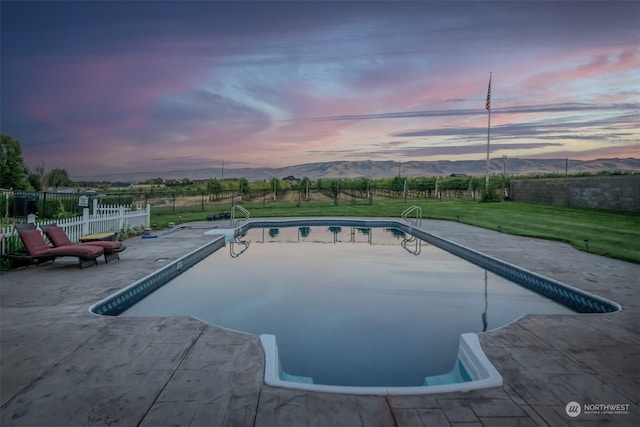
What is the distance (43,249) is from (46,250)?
6 centimetres

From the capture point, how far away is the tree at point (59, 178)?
49000 mm

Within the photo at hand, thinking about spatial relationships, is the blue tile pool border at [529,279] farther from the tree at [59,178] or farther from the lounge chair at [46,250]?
the tree at [59,178]

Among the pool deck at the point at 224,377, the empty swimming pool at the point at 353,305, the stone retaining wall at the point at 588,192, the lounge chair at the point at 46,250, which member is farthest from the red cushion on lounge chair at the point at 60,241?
the stone retaining wall at the point at 588,192

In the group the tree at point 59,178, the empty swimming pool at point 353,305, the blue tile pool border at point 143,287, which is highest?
the tree at point 59,178

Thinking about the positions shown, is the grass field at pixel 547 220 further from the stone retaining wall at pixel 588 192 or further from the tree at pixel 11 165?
the tree at pixel 11 165

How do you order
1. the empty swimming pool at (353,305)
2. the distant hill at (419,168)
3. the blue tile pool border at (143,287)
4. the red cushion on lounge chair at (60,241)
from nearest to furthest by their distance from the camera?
the empty swimming pool at (353,305), the blue tile pool border at (143,287), the red cushion on lounge chair at (60,241), the distant hill at (419,168)

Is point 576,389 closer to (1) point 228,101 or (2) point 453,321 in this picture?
(2) point 453,321

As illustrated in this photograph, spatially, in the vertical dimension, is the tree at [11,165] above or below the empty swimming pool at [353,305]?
above

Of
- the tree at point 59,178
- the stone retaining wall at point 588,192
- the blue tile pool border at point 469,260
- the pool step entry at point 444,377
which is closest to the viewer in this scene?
the pool step entry at point 444,377

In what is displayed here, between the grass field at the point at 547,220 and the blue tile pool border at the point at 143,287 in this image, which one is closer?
the blue tile pool border at the point at 143,287

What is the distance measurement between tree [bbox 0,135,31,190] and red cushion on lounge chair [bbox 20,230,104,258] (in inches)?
1495

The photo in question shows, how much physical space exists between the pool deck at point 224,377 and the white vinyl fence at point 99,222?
3.75m

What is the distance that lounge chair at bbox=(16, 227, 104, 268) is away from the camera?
6.73m

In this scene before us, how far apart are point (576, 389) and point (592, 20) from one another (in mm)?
11551
